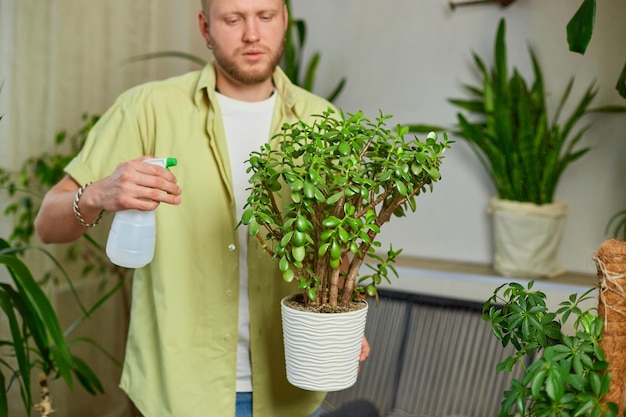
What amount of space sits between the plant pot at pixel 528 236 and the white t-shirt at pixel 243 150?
50.0 inches

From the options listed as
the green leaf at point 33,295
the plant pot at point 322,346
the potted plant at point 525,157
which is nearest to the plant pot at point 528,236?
the potted plant at point 525,157

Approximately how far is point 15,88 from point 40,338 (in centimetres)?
106

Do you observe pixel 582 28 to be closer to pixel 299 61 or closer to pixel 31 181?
pixel 299 61

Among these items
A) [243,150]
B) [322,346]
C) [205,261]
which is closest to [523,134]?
[243,150]

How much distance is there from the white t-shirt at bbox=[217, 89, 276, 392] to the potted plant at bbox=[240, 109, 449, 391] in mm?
322

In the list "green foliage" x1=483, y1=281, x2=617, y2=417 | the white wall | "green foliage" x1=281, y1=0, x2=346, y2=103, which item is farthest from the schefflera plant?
"green foliage" x1=281, y1=0, x2=346, y2=103

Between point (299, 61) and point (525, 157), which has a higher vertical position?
point (299, 61)

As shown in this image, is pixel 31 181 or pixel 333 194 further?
pixel 31 181

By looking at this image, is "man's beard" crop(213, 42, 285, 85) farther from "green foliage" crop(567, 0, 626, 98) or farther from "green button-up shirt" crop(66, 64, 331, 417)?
"green foliage" crop(567, 0, 626, 98)

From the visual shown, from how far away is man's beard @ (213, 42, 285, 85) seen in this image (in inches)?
63.9

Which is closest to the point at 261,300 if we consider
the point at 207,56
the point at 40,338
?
the point at 40,338

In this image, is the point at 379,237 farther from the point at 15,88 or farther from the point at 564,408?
the point at 564,408

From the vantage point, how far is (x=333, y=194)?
127cm

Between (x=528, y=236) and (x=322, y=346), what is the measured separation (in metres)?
1.60
